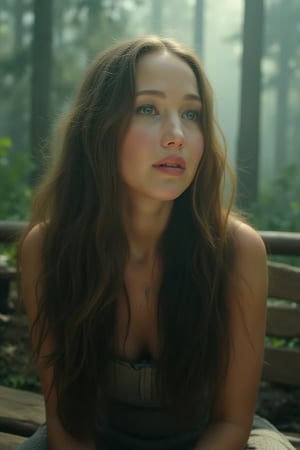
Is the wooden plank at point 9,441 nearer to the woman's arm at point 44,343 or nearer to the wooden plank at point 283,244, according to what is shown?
the woman's arm at point 44,343

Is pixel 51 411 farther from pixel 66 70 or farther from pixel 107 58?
pixel 66 70

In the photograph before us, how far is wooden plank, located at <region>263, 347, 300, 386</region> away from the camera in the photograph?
323 centimetres

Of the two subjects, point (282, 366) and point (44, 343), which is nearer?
point (44, 343)

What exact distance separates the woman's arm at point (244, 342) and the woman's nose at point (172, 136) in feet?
1.38

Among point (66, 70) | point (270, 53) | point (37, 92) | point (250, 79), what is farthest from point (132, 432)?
point (270, 53)

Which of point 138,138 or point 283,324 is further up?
point 138,138

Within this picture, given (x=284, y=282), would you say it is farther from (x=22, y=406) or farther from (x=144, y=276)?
(x=22, y=406)

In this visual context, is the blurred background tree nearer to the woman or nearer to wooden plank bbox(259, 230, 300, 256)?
the woman

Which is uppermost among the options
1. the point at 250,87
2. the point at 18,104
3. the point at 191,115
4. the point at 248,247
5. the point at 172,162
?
the point at 191,115

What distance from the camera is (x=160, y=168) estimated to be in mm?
2191

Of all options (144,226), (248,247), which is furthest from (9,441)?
(248,247)

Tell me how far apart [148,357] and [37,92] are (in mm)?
7797

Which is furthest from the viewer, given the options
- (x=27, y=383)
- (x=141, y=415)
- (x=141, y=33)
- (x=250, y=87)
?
(x=250, y=87)

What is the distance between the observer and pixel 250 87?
8.48 metres
